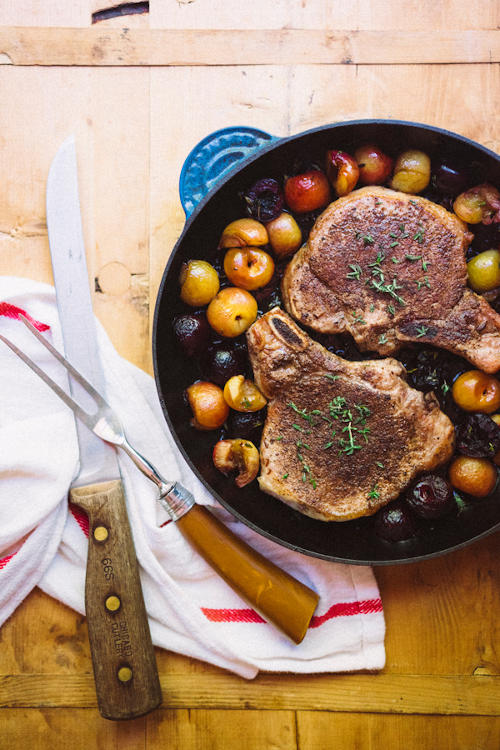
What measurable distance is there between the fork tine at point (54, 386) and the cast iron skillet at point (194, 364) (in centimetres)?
31

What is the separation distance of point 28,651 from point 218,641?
2.33ft

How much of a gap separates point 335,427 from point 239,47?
141 centimetres

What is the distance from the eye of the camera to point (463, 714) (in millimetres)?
2162

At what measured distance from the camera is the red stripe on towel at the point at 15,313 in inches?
81.9

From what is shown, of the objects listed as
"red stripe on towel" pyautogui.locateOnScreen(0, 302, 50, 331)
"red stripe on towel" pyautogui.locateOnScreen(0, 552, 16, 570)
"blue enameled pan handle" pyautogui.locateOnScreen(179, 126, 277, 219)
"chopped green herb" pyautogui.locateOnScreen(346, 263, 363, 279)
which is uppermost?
"blue enameled pan handle" pyautogui.locateOnScreen(179, 126, 277, 219)

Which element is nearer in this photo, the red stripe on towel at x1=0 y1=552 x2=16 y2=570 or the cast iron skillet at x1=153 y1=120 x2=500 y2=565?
the cast iron skillet at x1=153 y1=120 x2=500 y2=565

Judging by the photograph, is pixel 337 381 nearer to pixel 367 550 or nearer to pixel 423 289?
pixel 423 289

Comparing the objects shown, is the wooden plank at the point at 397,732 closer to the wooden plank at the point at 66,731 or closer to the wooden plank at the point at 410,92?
the wooden plank at the point at 66,731

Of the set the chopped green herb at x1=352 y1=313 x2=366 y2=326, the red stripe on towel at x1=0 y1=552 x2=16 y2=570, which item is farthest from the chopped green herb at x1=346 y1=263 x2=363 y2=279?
the red stripe on towel at x1=0 y1=552 x2=16 y2=570

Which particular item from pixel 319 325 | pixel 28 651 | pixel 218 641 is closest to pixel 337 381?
pixel 319 325

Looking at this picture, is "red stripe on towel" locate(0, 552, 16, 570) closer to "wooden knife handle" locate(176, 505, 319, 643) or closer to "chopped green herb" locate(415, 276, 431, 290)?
"wooden knife handle" locate(176, 505, 319, 643)

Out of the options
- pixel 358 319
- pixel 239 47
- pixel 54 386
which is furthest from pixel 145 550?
pixel 239 47

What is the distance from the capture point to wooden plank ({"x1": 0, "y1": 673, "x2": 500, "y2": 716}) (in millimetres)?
2146

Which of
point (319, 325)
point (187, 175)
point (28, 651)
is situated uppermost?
point (187, 175)
